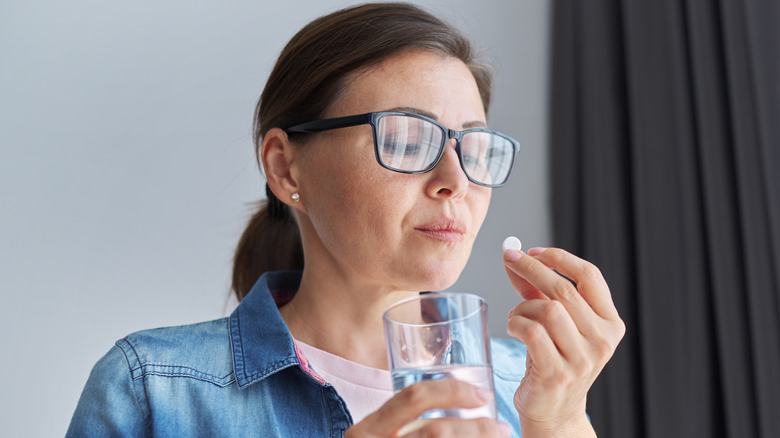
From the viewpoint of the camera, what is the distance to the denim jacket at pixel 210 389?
1.06 metres

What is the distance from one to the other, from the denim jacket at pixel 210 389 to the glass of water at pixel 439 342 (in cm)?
46

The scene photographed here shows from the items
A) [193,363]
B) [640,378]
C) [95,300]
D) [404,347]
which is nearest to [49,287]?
[95,300]

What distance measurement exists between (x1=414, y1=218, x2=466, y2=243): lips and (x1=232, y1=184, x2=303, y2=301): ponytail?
460 mm

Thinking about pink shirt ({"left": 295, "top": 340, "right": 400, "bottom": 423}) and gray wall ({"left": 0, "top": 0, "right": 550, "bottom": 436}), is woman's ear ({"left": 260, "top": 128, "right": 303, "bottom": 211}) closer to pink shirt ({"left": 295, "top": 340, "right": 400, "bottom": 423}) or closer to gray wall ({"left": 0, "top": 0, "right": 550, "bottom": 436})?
pink shirt ({"left": 295, "top": 340, "right": 400, "bottom": 423})

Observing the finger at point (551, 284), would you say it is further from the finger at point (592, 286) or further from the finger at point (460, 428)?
the finger at point (460, 428)

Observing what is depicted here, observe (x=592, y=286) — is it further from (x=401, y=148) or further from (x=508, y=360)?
(x=508, y=360)

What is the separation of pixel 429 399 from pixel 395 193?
1.68 ft

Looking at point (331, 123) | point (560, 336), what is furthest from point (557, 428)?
point (331, 123)

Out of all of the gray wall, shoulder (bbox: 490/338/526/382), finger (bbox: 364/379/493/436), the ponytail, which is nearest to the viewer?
finger (bbox: 364/379/493/436)

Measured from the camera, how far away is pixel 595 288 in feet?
3.11

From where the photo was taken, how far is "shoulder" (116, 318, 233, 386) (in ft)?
3.61

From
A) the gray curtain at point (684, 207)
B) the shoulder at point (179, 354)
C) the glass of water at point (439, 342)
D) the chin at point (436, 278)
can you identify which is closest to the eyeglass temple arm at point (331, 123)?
the chin at point (436, 278)

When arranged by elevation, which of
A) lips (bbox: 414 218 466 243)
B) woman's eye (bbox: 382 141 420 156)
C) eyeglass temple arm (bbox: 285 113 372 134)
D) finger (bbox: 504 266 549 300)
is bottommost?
finger (bbox: 504 266 549 300)

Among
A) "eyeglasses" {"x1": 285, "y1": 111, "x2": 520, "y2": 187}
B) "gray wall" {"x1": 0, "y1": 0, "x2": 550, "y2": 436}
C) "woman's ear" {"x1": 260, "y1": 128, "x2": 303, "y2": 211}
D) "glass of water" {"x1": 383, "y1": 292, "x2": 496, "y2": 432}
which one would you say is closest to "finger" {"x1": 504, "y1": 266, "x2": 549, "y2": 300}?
"eyeglasses" {"x1": 285, "y1": 111, "x2": 520, "y2": 187}
